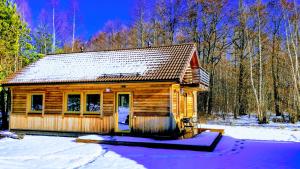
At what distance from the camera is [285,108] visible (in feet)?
86.3

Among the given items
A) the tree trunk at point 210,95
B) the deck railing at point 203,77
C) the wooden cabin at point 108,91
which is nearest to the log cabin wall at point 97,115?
the wooden cabin at point 108,91

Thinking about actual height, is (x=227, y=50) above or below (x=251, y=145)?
above

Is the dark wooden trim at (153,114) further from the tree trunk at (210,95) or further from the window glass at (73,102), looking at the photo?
the tree trunk at (210,95)

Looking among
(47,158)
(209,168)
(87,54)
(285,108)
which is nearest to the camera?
(209,168)

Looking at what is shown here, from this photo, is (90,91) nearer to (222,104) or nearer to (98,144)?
(98,144)

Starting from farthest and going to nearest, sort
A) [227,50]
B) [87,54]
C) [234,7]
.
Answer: [227,50], [234,7], [87,54]

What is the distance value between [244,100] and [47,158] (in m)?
27.2

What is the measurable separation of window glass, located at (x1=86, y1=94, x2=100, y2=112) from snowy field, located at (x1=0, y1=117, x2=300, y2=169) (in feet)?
8.07

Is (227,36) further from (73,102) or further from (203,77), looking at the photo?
(73,102)

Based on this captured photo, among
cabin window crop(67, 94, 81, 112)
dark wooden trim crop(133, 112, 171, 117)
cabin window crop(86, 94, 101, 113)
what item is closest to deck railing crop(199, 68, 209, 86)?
dark wooden trim crop(133, 112, 171, 117)

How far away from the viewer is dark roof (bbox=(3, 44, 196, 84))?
1378cm

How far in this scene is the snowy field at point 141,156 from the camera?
8625mm

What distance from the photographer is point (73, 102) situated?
15156mm

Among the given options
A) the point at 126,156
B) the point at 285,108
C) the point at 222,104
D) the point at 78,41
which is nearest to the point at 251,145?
the point at 126,156
